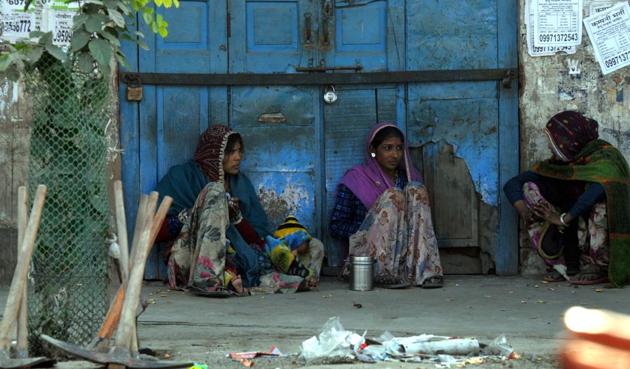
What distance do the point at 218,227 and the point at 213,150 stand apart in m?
0.60

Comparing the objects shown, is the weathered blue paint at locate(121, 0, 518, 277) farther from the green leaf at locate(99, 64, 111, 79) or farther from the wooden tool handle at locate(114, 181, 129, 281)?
the wooden tool handle at locate(114, 181, 129, 281)

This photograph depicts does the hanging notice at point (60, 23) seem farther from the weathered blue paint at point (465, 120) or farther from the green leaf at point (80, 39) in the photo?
the green leaf at point (80, 39)

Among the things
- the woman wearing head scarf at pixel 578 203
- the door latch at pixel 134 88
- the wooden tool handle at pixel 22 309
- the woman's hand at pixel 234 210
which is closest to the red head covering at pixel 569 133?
the woman wearing head scarf at pixel 578 203

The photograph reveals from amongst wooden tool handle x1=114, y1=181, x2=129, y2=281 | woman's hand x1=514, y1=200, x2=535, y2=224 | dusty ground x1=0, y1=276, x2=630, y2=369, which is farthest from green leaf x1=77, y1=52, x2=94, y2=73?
woman's hand x1=514, y1=200, x2=535, y2=224

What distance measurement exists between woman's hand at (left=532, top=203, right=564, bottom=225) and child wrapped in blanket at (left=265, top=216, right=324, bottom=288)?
1.43 m

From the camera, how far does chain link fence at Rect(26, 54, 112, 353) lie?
454 centimetres

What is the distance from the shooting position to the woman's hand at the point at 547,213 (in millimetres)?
6961

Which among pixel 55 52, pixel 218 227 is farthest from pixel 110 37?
pixel 218 227

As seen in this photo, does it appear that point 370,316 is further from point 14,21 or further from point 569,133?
point 14,21

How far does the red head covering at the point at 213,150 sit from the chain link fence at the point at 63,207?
239 cm

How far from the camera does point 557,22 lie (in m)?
7.23

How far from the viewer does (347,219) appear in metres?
7.24

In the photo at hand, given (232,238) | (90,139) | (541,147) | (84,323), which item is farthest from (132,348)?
(541,147)

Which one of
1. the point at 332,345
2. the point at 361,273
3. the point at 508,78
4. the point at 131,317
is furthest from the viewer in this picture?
the point at 508,78
